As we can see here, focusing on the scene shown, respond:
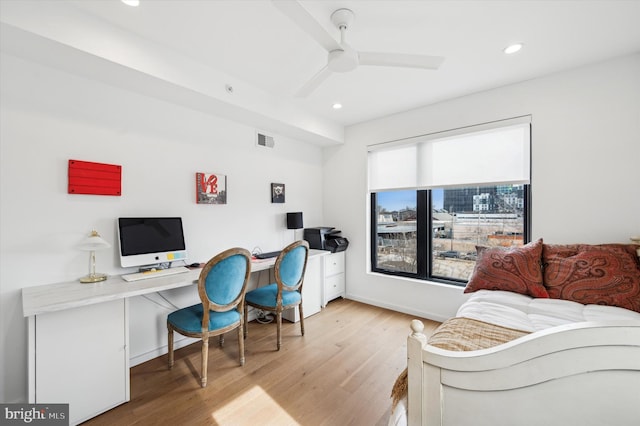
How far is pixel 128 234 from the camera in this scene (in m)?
2.19

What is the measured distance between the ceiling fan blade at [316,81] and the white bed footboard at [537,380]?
1735 millimetres

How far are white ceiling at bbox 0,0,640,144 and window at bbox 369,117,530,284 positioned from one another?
26.1 inches

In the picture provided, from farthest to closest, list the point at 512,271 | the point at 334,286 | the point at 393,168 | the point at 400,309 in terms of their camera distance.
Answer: the point at 334,286
the point at 393,168
the point at 400,309
the point at 512,271

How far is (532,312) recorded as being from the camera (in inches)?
69.7

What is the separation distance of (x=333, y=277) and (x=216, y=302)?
6.62ft

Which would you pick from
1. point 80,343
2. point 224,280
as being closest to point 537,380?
point 224,280

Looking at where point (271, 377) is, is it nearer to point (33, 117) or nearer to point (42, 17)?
point (33, 117)

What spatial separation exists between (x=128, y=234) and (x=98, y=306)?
0.64 metres

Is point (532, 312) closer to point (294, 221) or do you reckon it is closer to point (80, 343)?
point (294, 221)

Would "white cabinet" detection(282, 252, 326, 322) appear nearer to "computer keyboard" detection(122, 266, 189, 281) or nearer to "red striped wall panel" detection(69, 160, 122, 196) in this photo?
"computer keyboard" detection(122, 266, 189, 281)

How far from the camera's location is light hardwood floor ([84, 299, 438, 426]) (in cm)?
171

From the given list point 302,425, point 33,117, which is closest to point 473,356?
point 302,425

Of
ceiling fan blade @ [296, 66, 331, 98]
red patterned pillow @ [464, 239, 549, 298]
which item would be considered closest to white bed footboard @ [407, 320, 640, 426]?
red patterned pillow @ [464, 239, 549, 298]

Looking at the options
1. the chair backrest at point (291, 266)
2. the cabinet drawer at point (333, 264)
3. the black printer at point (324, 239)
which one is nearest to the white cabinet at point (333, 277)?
the cabinet drawer at point (333, 264)
